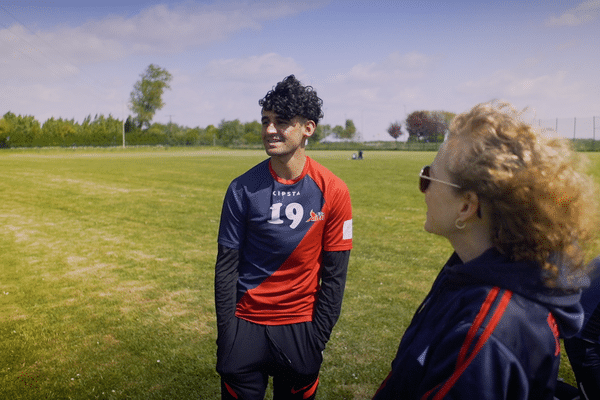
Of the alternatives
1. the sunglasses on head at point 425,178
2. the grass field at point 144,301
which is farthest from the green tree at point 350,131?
the sunglasses on head at point 425,178

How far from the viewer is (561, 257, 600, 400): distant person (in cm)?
188

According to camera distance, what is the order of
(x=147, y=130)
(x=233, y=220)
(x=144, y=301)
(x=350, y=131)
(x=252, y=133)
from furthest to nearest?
(x=350, y=131), (x=252, y=133), (x=147, y=130), (x=144, y=301), (x=233, y=220)

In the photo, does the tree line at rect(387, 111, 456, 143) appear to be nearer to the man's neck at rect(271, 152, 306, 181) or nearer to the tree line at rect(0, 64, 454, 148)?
the tree line at rect(0, 64, 454, 148)

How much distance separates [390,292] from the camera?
6367 mm

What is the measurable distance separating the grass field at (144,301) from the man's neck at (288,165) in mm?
2355

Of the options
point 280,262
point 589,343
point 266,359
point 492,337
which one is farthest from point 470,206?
point 266,359

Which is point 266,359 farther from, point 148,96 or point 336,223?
point 148,96

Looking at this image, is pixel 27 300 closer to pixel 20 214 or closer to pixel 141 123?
pixel 20 214

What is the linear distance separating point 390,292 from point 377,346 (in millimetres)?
1652

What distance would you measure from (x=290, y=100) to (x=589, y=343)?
1.96 metres

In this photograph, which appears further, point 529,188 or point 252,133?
point 252,133

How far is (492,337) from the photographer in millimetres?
1206

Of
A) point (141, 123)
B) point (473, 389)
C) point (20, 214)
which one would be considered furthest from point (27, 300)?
point (141, 123)

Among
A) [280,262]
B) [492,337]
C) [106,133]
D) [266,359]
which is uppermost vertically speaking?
[106,133]
